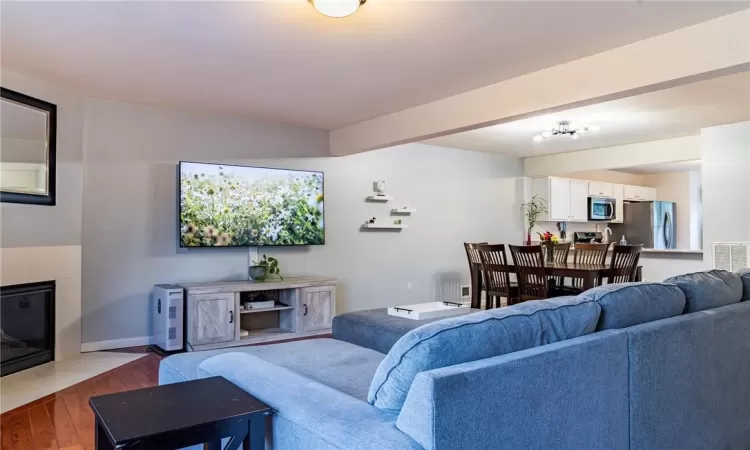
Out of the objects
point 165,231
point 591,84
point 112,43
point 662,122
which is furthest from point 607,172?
point 112,43

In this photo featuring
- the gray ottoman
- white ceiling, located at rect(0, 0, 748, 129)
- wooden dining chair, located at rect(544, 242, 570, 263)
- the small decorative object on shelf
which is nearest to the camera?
white ceiling, located at rect(0, 0, 748, 129)

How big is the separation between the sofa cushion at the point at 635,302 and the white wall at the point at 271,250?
410 centimetres

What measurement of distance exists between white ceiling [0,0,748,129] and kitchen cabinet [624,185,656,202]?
5788mm

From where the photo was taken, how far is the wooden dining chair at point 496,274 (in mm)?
5434

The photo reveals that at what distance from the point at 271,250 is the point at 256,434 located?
421cm

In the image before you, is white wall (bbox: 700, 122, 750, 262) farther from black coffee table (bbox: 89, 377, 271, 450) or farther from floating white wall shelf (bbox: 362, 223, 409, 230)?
black coffee table (bbox: 89, 377, 271, 450)

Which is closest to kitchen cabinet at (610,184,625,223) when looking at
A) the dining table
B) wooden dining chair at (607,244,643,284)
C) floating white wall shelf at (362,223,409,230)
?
the dining table

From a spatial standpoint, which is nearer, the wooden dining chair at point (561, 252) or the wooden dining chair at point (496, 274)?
the wooden dining chair at point (496, 274)

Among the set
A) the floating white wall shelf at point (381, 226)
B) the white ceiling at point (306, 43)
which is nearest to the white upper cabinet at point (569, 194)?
the floating white wall shelf at point (381, 226)

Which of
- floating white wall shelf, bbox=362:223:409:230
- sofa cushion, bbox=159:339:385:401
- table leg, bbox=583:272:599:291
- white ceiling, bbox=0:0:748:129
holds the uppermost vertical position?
white ceiling, bbox=0:0:748:129

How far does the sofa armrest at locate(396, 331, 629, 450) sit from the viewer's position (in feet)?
4.01

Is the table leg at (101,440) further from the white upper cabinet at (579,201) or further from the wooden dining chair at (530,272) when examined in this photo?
the white upper cabinet at (579,201)

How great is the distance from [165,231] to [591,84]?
3934 millimetres

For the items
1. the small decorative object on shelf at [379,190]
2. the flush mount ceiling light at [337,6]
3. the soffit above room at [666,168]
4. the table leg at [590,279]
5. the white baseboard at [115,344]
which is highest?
the flush mount ceiling light at [337,6]
